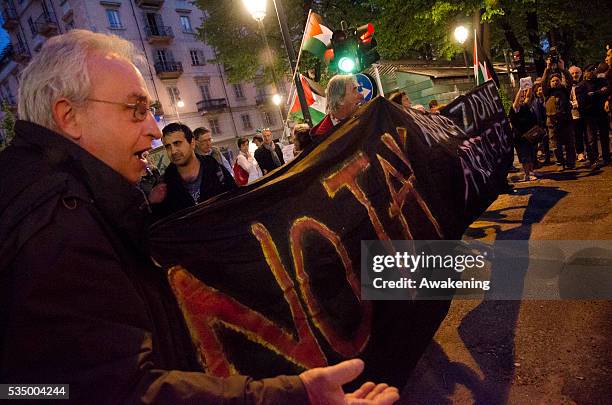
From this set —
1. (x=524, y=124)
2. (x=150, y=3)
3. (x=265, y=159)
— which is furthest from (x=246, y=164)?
(x=150, y=3)

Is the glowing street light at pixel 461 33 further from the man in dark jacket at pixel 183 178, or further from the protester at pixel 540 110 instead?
the man in dark jacket at pixel 183 178

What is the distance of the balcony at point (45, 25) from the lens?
32.0m

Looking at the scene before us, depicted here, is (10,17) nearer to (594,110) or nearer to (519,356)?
(594,110)

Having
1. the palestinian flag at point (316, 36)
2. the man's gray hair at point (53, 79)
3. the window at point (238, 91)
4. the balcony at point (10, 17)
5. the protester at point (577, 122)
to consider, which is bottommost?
the protester at point (577, 122)

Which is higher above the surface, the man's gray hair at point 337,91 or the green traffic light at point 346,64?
the green traffic light at point 346,64

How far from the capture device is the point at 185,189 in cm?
340

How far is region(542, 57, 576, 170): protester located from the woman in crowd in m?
0.39

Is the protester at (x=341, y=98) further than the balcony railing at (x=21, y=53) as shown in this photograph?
No

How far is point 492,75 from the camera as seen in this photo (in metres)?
6.11

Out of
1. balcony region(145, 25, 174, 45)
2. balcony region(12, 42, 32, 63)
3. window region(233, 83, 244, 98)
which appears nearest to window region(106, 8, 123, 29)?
balcony region(145, 25, 174, 45)

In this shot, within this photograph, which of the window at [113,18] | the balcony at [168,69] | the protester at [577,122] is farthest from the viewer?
the balcony at [168,69]

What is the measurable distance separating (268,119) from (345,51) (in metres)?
36.2

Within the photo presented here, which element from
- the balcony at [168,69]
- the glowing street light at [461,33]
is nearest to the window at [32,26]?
the balcony at [168,69]

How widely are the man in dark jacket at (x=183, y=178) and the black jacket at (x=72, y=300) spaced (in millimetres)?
2158
